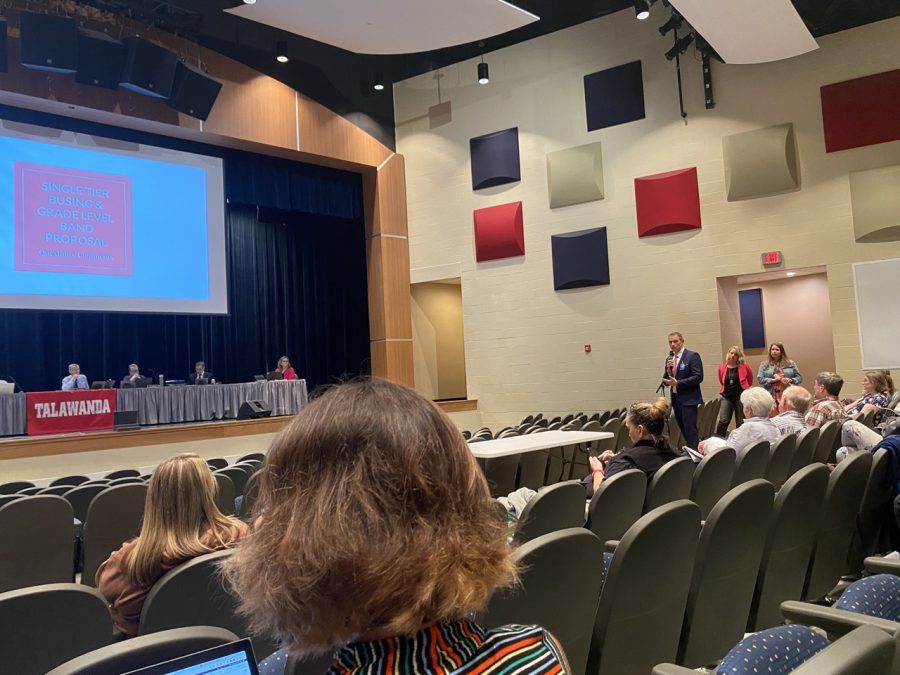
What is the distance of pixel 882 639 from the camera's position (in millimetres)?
893

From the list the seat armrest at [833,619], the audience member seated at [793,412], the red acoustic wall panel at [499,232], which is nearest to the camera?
the seat armrest at [833,619]

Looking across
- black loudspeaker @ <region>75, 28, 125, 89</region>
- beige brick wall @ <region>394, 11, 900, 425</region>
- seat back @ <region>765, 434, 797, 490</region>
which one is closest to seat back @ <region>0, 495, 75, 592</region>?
seat back @ <region>765, 434, 797, 490</region>

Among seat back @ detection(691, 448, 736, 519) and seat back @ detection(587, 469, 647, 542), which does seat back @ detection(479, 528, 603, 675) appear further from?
seat back @ detection(691, 448, 736, 519)

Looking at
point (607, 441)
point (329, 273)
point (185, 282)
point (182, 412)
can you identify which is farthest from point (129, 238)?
point (607, 441)

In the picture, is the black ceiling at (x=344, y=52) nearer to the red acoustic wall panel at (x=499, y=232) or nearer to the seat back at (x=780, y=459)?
the red acoustic wall panel at (x=499, y=232)

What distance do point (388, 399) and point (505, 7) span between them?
8.07 metres

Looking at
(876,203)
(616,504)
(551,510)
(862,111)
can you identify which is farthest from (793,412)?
(862,111)

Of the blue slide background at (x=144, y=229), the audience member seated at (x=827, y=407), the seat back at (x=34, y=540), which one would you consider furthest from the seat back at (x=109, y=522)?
the blue slide background at (x=144, y=229)

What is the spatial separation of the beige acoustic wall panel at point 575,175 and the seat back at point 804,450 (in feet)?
20.5

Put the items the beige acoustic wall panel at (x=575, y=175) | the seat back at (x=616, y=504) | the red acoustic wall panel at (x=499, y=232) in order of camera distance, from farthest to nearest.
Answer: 1. the red acoustic wall panel at (x=499, y=232)
2. the beige acoustic wall panel at (x=575, y=175)
3. the seat back at (x=616, y=504)

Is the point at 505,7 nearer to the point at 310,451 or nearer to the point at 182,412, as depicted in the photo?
the point at 182,412

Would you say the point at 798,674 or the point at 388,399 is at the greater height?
the point at 388,399

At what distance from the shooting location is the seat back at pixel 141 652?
100 cm

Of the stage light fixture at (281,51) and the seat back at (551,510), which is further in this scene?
the stage light fixture at (281,51)
